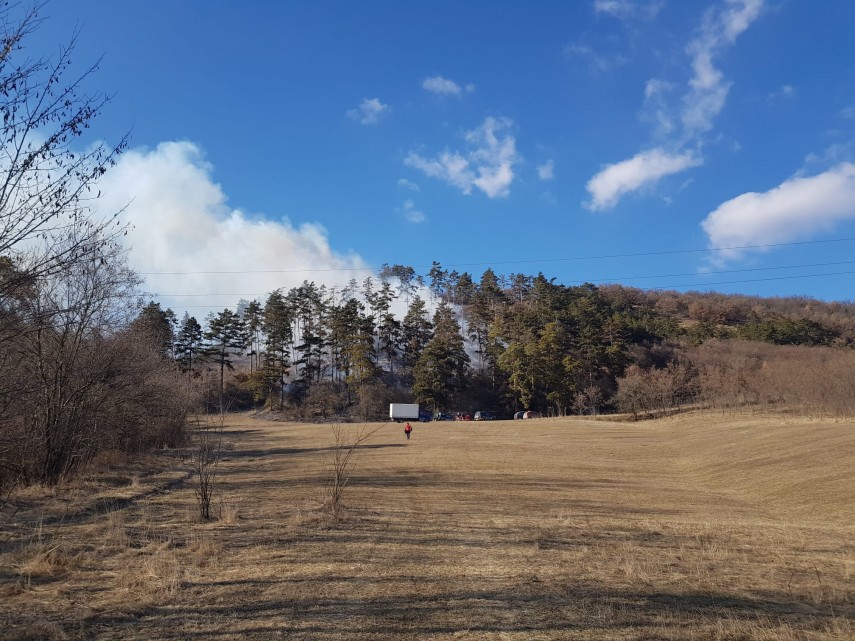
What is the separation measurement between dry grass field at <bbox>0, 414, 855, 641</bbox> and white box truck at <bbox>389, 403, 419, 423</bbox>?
5569cm

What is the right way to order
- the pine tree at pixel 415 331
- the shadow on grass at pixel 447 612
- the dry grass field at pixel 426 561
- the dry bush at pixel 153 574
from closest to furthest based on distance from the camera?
the shadow on grass at pixel 447 612 < the dry grass field at pixel 426 561 < the dry bush at pixel 153 574 < the pine tree at pixel 415 331

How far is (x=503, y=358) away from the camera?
281 ft

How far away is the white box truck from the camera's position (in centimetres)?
7631

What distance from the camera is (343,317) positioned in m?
87.5

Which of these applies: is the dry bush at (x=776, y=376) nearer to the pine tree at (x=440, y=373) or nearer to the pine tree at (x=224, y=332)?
the pine tree at (x=440, y=373)

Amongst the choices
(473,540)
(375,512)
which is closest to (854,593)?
(473,540)

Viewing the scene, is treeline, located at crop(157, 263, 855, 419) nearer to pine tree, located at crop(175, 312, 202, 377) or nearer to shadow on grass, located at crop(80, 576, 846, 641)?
pine tree, located at crop(175, 312, 202, 377)

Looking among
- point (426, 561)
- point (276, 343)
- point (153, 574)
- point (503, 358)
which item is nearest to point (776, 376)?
point (503, 358)

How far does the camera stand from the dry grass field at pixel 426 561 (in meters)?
5.91

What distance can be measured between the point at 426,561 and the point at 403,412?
68902 millimetres

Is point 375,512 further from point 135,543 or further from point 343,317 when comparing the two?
point 343,317

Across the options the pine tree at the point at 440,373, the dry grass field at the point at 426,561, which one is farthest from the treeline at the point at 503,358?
the dry grass field at the point at 426,561

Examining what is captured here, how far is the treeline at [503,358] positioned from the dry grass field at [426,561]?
174ft

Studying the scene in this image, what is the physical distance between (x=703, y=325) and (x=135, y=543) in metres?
113
